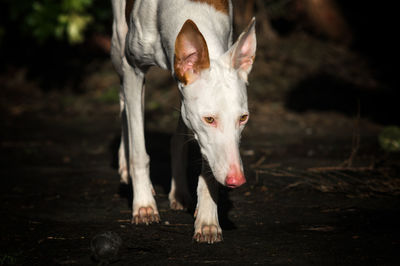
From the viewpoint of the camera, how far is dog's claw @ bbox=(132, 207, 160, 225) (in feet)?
12.9

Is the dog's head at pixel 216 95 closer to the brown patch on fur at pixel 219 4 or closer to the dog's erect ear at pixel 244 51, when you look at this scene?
the dog's erect ear at pixel 244 51

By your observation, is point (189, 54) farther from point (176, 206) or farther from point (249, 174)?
point (249, 174)

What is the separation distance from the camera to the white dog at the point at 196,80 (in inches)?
127

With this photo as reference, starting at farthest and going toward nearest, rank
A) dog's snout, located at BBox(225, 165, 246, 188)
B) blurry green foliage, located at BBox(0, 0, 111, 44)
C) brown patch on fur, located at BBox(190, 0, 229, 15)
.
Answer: blurry green foliage, located at BBox(0, 0, 111, 44) < brown patch on fur, located at BBox(190, 0, 229, 15) < dog's snout, located at BBox(225, 165, 246, 188)

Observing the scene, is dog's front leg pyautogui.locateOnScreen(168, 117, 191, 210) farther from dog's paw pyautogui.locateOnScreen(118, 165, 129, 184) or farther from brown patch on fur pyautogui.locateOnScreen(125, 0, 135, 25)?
brown patch on fur pyautogui.locateOnScreen(125, 0, 135, 25)

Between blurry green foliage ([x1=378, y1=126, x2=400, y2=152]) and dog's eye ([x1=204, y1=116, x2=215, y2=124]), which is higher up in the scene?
dog's eye ([x1=204, y1=116, x2=215, y2=124])

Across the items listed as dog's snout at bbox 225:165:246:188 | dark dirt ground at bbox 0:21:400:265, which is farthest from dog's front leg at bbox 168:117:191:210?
dog's snout at bbox 225:165:246:188

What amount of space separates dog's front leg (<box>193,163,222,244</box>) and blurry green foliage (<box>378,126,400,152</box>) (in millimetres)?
2920

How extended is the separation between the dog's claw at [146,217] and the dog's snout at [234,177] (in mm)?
955

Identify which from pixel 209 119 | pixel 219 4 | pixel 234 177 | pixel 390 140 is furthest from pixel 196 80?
pixel 390 140

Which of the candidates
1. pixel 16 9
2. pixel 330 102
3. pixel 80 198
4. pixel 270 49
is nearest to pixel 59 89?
pixel 16 9

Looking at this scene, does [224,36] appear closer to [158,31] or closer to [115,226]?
[158,31]

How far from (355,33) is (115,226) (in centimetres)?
911

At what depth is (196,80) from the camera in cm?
337
